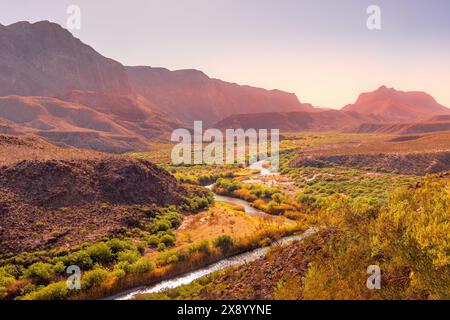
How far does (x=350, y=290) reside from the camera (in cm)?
1634

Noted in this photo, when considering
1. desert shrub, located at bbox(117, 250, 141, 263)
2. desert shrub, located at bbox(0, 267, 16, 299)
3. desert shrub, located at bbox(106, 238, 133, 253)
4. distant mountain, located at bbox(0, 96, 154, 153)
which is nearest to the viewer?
desert shrub, located at bbox(0, 267, 16, 299)

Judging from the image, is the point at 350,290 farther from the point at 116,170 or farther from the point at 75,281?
the point at 116,170

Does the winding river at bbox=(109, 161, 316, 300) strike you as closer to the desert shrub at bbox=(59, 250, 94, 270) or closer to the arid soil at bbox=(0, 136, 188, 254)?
the desert shrub at bbox=(59, 250, 94, 270)

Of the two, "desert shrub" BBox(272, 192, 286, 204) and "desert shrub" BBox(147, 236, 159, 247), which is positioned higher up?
"desert shrub" BBox(272, 192, 286, 204)

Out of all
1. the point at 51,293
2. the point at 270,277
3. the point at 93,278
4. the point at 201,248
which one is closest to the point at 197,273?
the point at 201,248

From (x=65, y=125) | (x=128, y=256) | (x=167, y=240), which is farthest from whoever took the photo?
(x=65, y=125)

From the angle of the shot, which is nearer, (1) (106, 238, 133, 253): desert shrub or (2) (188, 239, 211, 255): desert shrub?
(2) (188, 239, 211, 255): desert shrub

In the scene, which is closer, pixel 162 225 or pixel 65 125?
pixel 162 225

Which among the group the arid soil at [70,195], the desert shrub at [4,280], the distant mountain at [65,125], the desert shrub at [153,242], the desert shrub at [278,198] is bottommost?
the desert shrub at [153,242]

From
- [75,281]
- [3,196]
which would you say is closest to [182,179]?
[3,196]

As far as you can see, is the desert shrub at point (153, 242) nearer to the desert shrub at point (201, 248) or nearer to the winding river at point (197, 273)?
the desert shrub at point (201, 248)

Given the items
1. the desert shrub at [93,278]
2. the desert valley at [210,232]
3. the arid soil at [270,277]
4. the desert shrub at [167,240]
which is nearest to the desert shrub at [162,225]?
the desert valley at [210,232]

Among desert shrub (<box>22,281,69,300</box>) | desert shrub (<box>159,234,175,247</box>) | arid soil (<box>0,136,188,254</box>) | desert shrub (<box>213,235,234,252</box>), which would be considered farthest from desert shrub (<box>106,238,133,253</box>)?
desert shrub (<box>213,235,234,252</box>)

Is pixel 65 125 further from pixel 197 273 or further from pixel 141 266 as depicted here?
pixel 197 273
